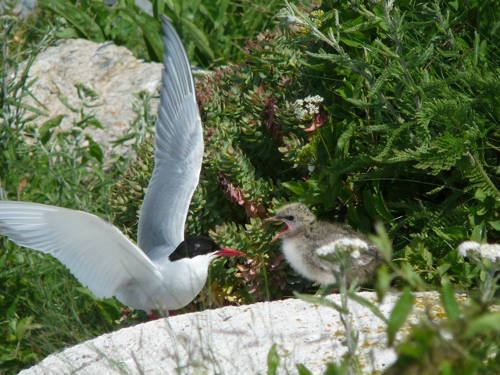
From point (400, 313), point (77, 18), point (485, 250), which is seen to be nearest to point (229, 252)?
point (485, 250)

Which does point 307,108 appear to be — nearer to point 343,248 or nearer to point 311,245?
point 311,245

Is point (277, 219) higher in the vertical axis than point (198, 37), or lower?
lower

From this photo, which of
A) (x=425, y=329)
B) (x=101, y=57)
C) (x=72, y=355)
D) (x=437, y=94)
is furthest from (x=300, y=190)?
(x=101, y=57)

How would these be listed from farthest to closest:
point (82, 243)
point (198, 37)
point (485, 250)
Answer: point (198, 37)
point (82, 243)
point (485, 250)

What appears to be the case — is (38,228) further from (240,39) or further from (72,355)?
(240,39)

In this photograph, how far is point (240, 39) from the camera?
24.2ft

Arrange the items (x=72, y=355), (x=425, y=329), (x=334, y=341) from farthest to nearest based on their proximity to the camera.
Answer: (x=72, y=355) < (x=334, y=341) < (x=425, y=329)

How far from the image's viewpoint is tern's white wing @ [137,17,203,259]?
167 inches

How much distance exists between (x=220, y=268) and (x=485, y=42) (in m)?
1.86

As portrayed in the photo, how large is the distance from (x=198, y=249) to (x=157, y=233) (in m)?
0.44

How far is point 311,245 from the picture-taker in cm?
401

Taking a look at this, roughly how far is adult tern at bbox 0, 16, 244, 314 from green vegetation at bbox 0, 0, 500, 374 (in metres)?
0.17

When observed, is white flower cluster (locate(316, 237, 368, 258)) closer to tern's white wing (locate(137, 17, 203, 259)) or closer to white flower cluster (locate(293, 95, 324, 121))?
white flower cluster (locate(293, 95, 324, 121))

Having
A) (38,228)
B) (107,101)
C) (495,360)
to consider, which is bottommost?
(107,101)
